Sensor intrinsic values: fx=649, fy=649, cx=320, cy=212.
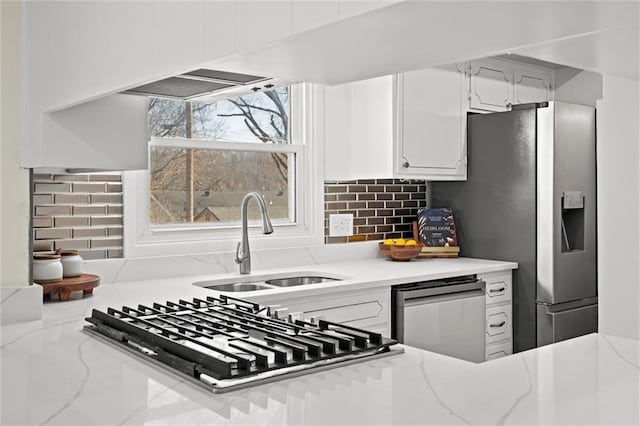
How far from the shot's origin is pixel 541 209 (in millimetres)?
3545

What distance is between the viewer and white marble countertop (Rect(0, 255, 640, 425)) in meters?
1.14

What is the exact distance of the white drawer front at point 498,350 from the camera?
354cm

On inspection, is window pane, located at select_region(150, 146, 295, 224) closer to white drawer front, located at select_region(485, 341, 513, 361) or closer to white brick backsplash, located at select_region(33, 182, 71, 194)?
white brick backsplash, located at select_region(33, 182, 71, 194)

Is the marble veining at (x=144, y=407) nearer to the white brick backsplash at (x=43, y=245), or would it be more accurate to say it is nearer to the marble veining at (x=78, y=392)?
the marble veining at (x=78, y=392)

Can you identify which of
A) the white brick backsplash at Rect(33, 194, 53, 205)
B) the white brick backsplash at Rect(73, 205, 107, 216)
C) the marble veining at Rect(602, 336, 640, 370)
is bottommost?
the marble veining at Rect(602, 336, 640, 370)

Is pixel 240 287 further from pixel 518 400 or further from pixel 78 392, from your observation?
pixel 518 400

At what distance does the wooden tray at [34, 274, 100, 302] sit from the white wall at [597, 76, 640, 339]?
6.19 ft

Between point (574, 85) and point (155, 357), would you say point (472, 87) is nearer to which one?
point (574, 85)

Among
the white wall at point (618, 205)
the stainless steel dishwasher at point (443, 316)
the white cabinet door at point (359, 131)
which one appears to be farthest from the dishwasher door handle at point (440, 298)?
the white wall at point (618, 205)

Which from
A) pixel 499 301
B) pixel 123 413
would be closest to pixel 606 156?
pixel 499 301

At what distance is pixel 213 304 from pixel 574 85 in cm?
342

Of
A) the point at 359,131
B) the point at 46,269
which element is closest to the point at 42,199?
the point at 46,269

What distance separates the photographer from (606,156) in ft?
8.36

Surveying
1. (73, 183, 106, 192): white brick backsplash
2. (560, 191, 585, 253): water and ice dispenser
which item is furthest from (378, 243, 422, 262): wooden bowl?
(73, 183, 106, 192): white brick backsplash
